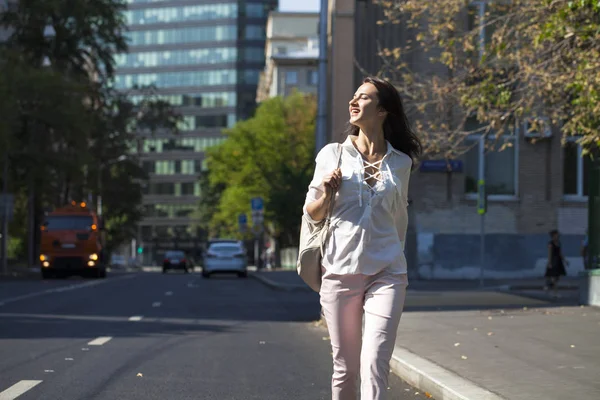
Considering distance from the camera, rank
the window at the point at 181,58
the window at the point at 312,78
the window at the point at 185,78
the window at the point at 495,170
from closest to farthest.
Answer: the window at the point at 495,170, the window at the point at 312,78, the window at the point at 185,78, the window at the point at 181,58

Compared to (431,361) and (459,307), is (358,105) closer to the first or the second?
(431,361)

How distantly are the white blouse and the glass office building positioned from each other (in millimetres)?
134385

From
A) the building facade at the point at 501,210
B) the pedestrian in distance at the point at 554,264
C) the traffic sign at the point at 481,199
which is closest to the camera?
the pedestrian in distance at the point at 554,264

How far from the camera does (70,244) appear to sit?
142 ft

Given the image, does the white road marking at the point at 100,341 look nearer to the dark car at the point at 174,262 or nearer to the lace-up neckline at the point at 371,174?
the lace-up neckline at the point at 371,174

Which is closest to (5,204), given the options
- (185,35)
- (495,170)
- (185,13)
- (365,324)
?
(495,170)

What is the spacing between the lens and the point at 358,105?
20.3 ft

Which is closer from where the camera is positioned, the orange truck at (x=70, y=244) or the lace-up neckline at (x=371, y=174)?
the lace-up neckline at (x=371, y=174)

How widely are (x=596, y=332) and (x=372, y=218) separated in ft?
28.3

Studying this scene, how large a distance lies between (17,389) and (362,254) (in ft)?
14.3

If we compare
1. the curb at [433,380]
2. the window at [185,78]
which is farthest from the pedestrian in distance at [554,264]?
the window at [185,78]

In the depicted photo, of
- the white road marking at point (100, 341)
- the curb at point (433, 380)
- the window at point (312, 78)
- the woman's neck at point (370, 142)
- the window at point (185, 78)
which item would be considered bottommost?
the white road marking at point (100, 341)

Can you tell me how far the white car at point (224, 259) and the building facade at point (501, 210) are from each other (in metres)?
13.2

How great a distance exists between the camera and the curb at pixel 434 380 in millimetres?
8508
